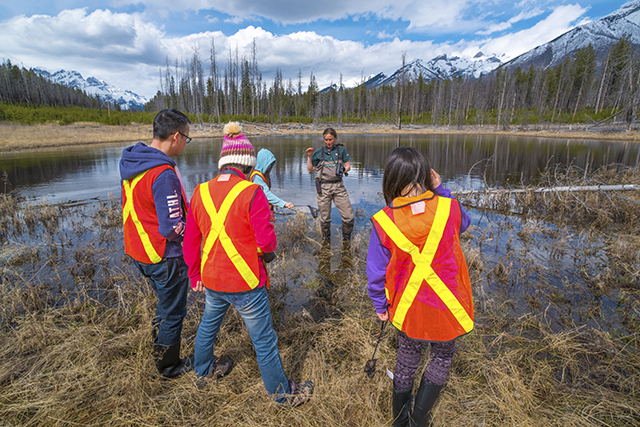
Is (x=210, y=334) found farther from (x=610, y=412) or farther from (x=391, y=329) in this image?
(x=610, y=412)

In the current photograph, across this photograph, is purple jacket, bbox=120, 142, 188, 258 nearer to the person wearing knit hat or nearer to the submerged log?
the person wearing knit hat

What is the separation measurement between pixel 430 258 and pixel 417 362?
83cm

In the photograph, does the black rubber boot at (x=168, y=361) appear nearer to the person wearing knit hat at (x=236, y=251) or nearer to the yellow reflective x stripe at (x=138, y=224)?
the person wearing knit hat at (x=236, y=251)

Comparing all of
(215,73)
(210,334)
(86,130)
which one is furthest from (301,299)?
(215,73)

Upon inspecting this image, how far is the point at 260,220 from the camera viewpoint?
6.92 feet

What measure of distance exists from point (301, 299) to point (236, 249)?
2.88 meters

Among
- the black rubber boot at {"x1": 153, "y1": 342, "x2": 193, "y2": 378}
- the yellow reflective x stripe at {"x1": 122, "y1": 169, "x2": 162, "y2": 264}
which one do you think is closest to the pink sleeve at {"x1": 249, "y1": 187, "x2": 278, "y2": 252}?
the yellow reflective x stripe at {"x1": 122, "y1": 169, "x2": 162, "y2": 264}

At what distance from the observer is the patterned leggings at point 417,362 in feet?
6.58

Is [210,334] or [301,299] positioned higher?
[210,334]

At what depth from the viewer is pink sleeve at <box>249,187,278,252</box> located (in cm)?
208

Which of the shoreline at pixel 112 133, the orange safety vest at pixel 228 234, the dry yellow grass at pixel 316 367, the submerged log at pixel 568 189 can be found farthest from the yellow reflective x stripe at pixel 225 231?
the shoreline at pixel 112 133

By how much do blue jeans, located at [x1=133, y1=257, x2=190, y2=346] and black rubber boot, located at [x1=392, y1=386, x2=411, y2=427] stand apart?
197 cm

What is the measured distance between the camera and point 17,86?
6831cm

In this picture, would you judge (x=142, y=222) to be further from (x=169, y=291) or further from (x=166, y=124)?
(x=166, y=124)
